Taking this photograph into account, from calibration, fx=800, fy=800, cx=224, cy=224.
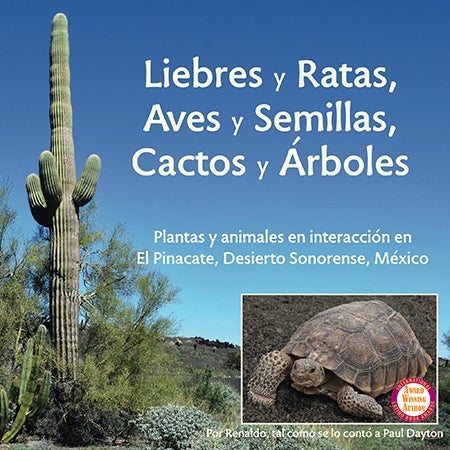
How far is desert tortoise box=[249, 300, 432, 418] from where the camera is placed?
10.6m

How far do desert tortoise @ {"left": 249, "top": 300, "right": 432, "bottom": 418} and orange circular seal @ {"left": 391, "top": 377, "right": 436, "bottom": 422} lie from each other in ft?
0.42

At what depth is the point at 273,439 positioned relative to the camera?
10.5 m

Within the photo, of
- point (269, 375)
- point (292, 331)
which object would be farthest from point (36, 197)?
point (269, 375)

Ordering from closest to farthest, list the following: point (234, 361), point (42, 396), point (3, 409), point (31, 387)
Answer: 1. point (3, 409)
2. point (42, 396)
3. point (31, 387)
4. point (234, 361)

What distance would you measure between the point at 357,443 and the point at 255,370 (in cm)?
308

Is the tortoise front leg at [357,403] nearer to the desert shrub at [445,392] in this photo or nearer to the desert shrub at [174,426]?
the desert shrub at [174,426]

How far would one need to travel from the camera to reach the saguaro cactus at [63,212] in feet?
55.3

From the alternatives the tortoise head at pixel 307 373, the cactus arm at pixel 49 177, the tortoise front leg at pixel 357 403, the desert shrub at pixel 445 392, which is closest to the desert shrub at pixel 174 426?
the tortoise head at pixel 307 373

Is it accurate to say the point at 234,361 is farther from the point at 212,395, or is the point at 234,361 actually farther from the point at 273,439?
the point at 273,439

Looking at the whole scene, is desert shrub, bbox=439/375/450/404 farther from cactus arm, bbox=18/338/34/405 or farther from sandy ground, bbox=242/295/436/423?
cactus arm, bbox=18/338/34/405

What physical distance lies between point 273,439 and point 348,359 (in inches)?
58.4

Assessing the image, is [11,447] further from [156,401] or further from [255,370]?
[255,370]

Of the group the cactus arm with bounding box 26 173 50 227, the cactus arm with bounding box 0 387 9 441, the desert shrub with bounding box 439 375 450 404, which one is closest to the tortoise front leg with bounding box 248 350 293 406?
the cactus arm with bounding box 0 387 9 441

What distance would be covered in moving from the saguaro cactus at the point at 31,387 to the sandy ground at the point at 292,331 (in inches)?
242
